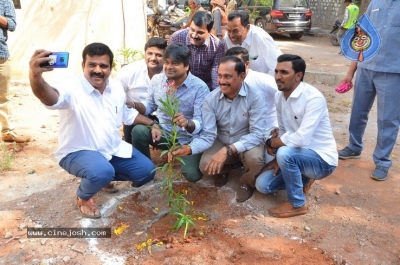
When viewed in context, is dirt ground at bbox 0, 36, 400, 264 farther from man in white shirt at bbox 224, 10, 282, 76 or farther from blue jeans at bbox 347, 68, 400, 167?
man in white shirt at bbox 224, 10, 282, 76

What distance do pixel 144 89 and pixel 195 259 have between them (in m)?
2.04

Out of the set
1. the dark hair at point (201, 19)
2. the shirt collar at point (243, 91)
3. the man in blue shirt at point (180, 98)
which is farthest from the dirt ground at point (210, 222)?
the dark hair at point (201, 19)

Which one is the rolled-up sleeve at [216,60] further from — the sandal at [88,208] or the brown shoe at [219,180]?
the sandal at [88,208]

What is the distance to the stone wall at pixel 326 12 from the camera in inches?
685

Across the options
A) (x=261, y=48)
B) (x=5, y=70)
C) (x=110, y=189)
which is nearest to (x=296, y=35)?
(x=261, y=48)

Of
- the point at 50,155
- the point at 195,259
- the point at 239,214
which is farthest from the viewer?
the point at 50,155

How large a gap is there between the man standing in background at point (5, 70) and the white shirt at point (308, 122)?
3.23 meters

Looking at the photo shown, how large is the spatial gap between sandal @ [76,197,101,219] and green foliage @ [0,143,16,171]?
139cm

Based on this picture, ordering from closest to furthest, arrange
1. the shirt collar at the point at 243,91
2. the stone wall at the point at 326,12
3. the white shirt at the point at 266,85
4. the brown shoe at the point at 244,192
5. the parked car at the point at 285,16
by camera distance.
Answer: the shirt collar at the point at 243,91 < the brown shoe at the point at 244,192 < the white shirt at the point at 266,85 < the parked car at the point at 285,16 < the stone wall at the point at 326,12

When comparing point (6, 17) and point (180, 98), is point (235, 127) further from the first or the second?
point (6, 17)

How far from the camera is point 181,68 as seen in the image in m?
Result: 3.38

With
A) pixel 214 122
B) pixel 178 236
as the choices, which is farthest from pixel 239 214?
pixel 214 122

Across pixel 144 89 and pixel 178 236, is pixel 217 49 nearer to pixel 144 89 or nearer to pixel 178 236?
pixel 144 89

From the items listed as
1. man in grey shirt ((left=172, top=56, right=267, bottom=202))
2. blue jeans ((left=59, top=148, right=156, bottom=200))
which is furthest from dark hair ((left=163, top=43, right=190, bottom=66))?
blue jeans ((left=59, top=148, right=156, bottom=200))
